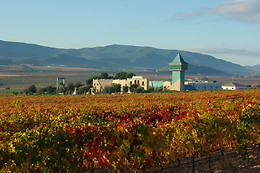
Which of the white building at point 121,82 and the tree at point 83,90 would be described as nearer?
the tree at point 83,90

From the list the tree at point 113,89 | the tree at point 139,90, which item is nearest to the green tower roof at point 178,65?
the tree at point 139,90

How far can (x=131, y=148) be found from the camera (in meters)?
17.8

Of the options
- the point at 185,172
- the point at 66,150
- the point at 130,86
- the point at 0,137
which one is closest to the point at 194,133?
the point at 185,172

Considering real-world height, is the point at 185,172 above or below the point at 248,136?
below

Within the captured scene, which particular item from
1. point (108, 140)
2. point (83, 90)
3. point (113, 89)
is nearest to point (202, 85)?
point (113, 89)

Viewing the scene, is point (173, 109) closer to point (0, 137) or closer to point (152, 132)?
point (152, 132)

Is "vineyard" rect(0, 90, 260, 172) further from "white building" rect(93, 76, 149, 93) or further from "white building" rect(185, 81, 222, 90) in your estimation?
"white building" rect(185, 81, 222, 90)

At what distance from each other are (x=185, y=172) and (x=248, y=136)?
5364mm

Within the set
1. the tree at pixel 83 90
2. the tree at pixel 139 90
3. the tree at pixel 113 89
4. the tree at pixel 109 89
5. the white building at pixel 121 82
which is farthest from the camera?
the white building at pixel 121 82

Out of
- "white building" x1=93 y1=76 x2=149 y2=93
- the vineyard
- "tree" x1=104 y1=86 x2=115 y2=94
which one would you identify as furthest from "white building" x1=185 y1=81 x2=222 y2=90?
the vineyard

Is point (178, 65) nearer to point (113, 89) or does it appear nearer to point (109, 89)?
point (113, 89)

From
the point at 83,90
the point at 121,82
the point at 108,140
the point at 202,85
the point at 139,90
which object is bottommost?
the point at 83,90

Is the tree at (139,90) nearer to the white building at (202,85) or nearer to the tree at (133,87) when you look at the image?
the tree at (133,87)

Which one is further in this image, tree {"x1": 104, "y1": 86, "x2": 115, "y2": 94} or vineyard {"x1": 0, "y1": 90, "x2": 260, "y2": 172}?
tree {"x1": 104, "y1": 86, "x2": 115, "y2": 94}
